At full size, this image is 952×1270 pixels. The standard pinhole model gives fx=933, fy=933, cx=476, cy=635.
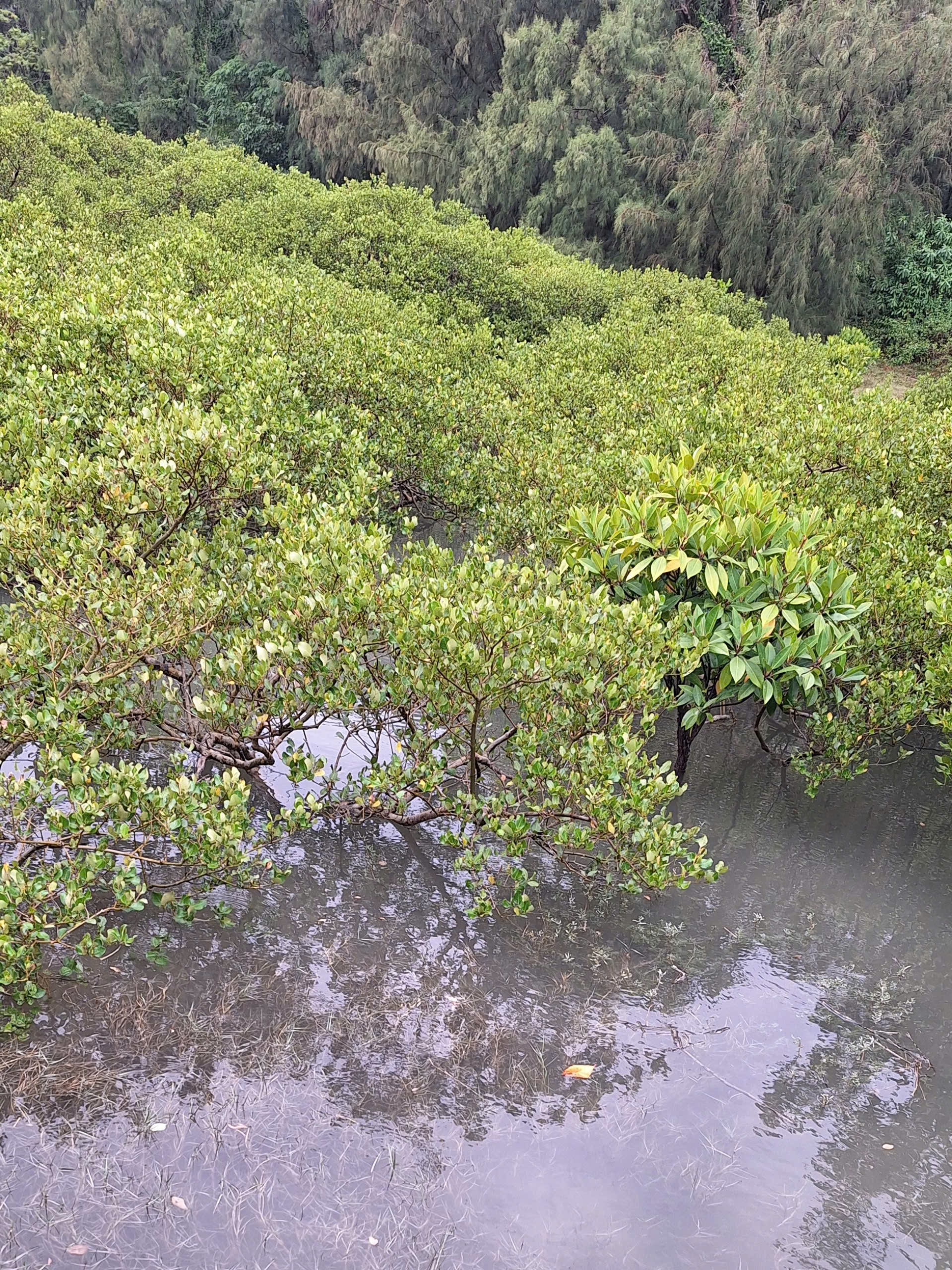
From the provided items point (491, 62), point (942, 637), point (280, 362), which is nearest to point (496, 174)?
point (491, 62)

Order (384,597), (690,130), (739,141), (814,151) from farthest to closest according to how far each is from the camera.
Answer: (690,130) → (739,141) → (814,151) → (384,597)

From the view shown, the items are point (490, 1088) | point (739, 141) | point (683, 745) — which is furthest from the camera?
point (739, 141)

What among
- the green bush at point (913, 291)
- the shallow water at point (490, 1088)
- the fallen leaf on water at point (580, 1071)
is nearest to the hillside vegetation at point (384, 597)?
the shallow water at point (490, 1088)

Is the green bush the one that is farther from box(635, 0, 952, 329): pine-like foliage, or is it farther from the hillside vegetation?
the hillside vegetation

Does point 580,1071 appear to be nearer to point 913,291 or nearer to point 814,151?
point 814,151

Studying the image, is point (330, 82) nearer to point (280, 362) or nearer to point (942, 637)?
point (280, 362)

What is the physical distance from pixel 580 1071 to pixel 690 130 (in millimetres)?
24459

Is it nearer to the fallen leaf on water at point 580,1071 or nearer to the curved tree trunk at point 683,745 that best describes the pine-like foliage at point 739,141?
the curved tree trunk at point 683,745

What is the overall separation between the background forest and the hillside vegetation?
15.0m

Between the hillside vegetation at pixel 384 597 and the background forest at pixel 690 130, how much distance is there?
1503 cm

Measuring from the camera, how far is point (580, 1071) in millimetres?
4078

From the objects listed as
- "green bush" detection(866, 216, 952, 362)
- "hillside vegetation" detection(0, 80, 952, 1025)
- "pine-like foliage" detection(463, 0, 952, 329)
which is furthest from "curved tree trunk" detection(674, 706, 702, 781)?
"green bush" detection(866, 216, 952, 362)

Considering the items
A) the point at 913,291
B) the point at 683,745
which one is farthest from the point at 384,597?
the point at 913,291

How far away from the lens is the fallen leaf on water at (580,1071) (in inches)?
160
